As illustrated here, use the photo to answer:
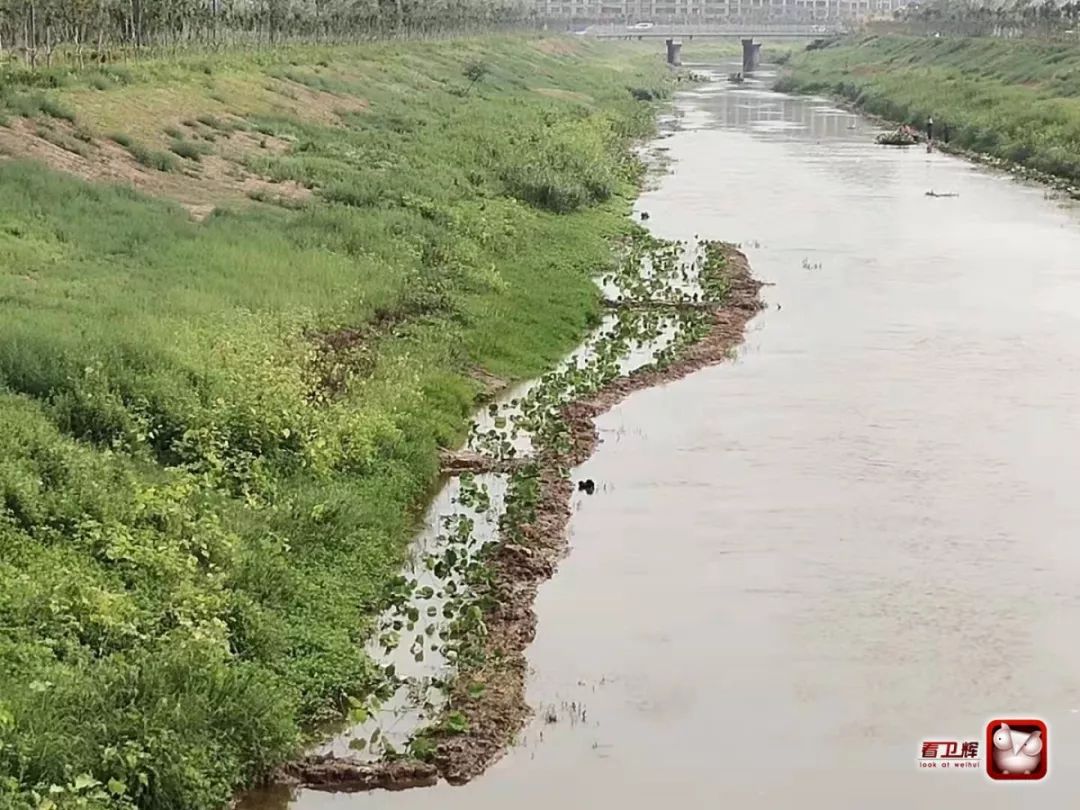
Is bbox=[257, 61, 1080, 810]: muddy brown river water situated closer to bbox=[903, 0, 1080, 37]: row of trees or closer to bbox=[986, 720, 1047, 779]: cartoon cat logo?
bbox=[986, 720, 1047, 779]: cartoon cat logo

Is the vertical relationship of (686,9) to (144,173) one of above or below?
above

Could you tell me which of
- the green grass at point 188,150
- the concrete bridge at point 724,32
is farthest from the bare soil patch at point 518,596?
the concrete bridge at point 724,32

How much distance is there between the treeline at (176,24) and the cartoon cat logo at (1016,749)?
30.7 meters

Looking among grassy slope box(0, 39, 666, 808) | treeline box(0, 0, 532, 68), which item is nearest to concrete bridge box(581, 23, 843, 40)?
treeline box(0, 0, 532, 68)

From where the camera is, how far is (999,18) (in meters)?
87.2

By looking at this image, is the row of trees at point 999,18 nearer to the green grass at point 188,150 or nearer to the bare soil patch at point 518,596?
the green grass at point 188,150

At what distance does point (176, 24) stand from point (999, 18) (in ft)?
192

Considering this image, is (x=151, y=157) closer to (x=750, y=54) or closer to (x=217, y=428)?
(x=217, y=428)

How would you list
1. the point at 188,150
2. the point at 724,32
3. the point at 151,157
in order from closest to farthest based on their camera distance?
the point at 151,157 → the point at 188,150 → the point at 724,32

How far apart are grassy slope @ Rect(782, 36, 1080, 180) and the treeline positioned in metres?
25.0

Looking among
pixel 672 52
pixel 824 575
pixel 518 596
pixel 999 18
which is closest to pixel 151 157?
pixel 518 596

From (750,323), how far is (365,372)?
812 cm

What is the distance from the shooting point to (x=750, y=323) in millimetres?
23078

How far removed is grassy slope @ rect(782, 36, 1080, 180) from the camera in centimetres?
4519
